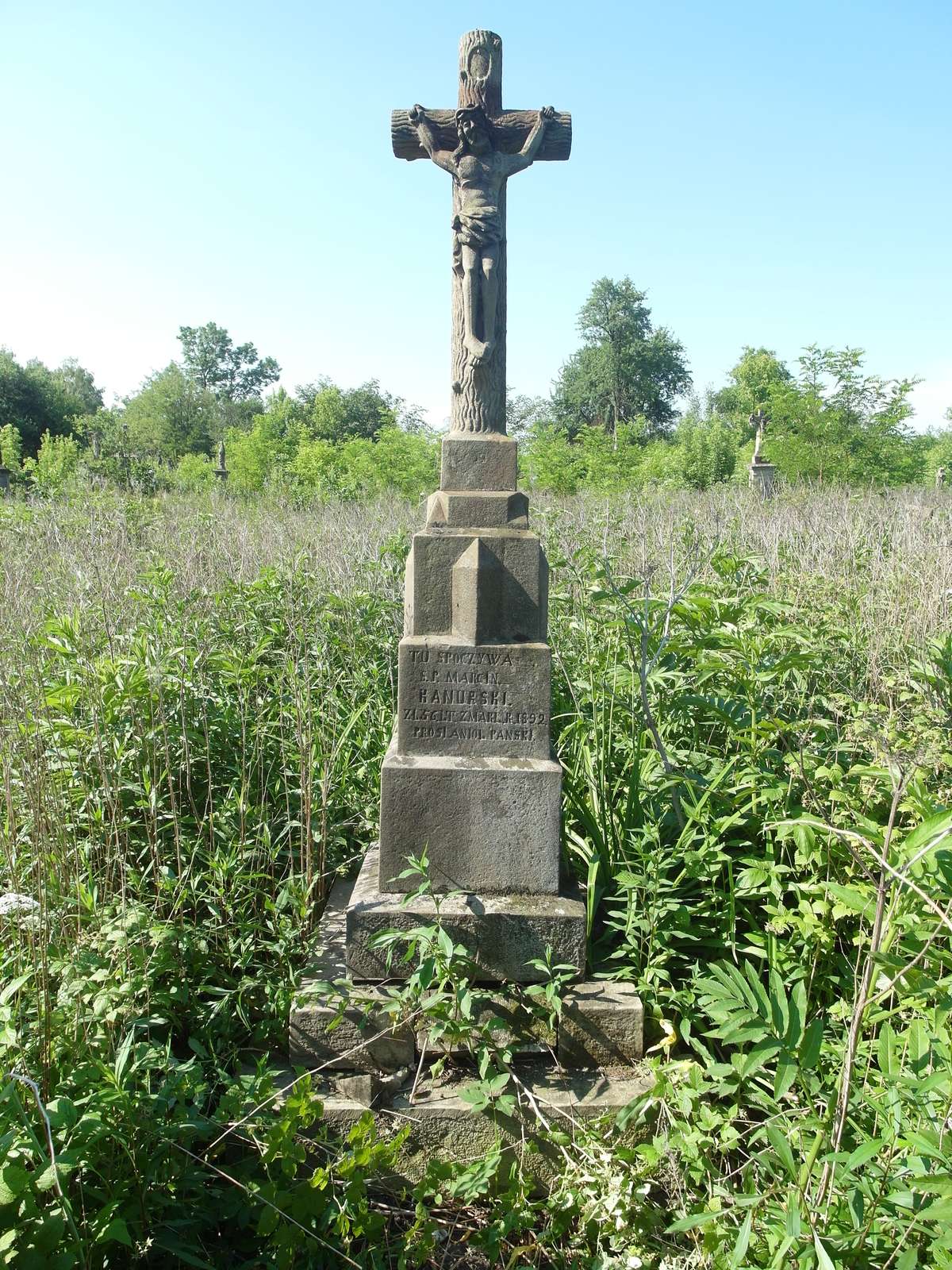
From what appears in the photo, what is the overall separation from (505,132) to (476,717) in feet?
7.50

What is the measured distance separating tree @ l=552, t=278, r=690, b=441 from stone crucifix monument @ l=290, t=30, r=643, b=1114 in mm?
46119

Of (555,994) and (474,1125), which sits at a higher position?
(555,994)

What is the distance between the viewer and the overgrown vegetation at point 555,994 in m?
1.76

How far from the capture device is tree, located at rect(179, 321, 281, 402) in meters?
67.2

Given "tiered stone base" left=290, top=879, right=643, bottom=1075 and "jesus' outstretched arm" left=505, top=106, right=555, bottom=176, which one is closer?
"tiered stone base" left=290, top=879, right=643, bottom=1075

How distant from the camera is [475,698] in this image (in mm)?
2854

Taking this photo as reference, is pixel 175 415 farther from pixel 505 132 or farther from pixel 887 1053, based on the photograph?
pixel 887 1053

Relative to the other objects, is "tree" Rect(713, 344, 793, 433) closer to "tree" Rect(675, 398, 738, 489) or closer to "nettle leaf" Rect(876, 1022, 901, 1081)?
"tree" Rect(675, 398, 738, 489)

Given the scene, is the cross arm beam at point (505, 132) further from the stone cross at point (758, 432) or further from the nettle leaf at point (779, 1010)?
the stone cross at point (758, 432)

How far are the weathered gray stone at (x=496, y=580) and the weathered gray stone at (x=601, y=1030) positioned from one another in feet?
4.05

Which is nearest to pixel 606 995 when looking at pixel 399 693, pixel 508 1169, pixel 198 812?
pixel 508 1169

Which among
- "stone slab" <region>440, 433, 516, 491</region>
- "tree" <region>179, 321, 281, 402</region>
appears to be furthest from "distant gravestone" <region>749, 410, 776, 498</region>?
"tree" <region>179, 321, 281, 402</region>

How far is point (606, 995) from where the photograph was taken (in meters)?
2.54

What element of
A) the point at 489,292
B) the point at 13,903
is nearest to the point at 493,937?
the point at 13,903
